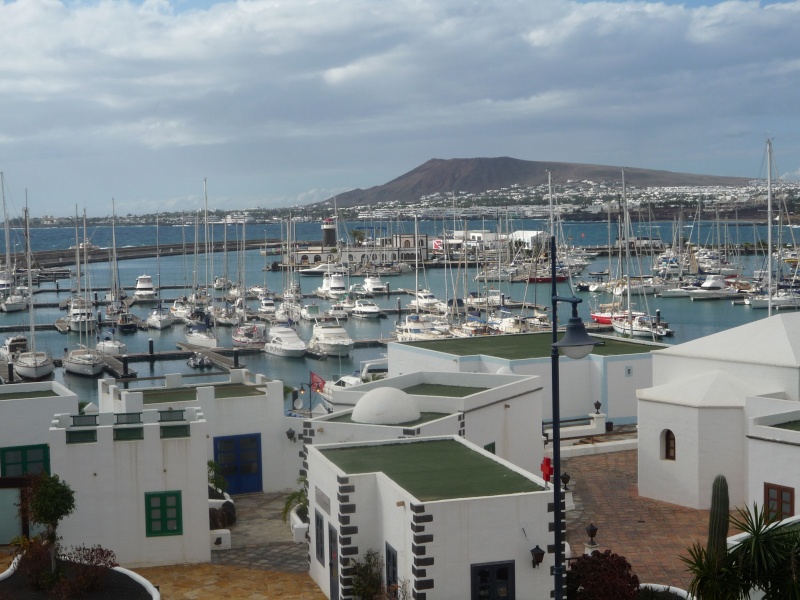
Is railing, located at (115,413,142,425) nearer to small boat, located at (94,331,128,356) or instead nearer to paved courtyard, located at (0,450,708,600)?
paved courtyard, located at (0,450,708,600)

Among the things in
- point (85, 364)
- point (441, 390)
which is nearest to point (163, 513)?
point (441, 390)

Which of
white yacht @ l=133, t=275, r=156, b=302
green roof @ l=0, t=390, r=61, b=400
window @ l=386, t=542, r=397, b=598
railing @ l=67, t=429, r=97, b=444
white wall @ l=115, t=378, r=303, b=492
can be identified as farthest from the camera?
white yacht @ l=133, t=275, r=156, b=302

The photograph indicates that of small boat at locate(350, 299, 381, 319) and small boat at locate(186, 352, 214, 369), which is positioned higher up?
small boat at locate(350, 299, 381, 319)

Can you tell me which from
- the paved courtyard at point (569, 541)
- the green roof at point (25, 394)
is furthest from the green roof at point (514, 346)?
the green roof at point (25, 394)

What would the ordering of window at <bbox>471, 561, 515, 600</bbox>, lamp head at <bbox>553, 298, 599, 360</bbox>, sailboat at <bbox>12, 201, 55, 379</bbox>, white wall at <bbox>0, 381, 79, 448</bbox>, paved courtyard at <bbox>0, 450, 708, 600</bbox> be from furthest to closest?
sailboat at <bbox>12, 201, 55, 379</bbox> → white wall at <bbox>0, 381, 79, 448</bbox> → paved courtyard at <bbox>0, 450, 708, 600</bbox> → window at <bbox>471, 561, 515, 600</bbox> → lamp head at <bbox>553, 298, 599, 360</bbox>

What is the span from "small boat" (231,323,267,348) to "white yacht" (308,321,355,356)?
411 centimetres

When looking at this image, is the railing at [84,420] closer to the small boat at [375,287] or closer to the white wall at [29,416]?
the white wall at [29,416]

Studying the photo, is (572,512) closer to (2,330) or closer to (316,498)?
(316,498)

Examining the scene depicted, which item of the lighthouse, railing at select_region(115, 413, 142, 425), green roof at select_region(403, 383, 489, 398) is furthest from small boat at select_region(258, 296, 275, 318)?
the lighthouse

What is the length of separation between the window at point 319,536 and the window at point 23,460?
604 centimetres

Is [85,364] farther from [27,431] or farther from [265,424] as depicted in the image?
[27,431]

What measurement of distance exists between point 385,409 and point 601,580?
6846mm

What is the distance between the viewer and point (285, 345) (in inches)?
2594

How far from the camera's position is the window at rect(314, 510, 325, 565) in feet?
57.5
